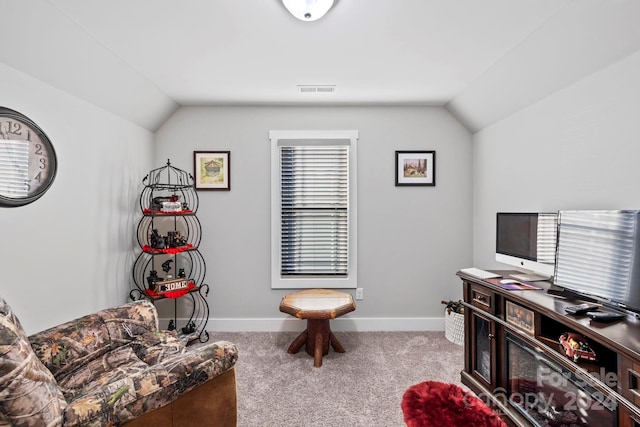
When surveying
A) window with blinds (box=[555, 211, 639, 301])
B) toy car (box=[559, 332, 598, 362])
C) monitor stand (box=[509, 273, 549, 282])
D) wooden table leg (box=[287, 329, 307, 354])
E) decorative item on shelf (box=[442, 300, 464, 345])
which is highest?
window with blinds (box=[555, 211, 639, 301])

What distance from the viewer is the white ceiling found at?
5.54ft

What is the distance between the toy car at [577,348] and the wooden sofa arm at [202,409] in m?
1.59

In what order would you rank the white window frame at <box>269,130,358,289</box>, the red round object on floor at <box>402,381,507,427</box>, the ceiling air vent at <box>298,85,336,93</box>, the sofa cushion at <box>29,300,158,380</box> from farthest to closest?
the white window frame at <box>269,130,358,289</box> → the ceiling air vent at <box>298,85,336,93</box> → the sofa cushion at <box>29,300,158,380</box> → the red round object on floor at <box>402,381,507,427</box>

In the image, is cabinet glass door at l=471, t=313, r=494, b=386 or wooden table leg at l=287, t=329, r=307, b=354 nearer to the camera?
cabinet glass door at l=471, t=313, r=494, b=386

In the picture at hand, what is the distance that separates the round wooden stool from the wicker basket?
1058 mm

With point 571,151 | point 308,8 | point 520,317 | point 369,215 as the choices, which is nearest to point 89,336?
point 308,8

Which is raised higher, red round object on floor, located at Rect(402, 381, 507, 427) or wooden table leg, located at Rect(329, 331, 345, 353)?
red round object on floor, located at Rect(402, 381, 507, 427)

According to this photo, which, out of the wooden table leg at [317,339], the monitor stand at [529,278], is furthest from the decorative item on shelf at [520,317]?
the wooden table leg at [317,339]

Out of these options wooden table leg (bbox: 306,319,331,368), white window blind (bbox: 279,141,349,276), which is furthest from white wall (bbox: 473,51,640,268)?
wooden table leg (bbox: 306,319,331,368)

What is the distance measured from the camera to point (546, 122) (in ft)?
7.53

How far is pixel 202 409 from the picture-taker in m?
1.38

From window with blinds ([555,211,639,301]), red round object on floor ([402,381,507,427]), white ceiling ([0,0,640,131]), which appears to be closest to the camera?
red round object on floor ([402,381,507,427])

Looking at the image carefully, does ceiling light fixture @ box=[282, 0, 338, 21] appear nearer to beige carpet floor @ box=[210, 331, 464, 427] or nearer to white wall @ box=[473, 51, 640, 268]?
white wall @ box=[473, 51, 640, 268]

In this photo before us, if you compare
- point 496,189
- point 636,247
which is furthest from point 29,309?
point 496,189
